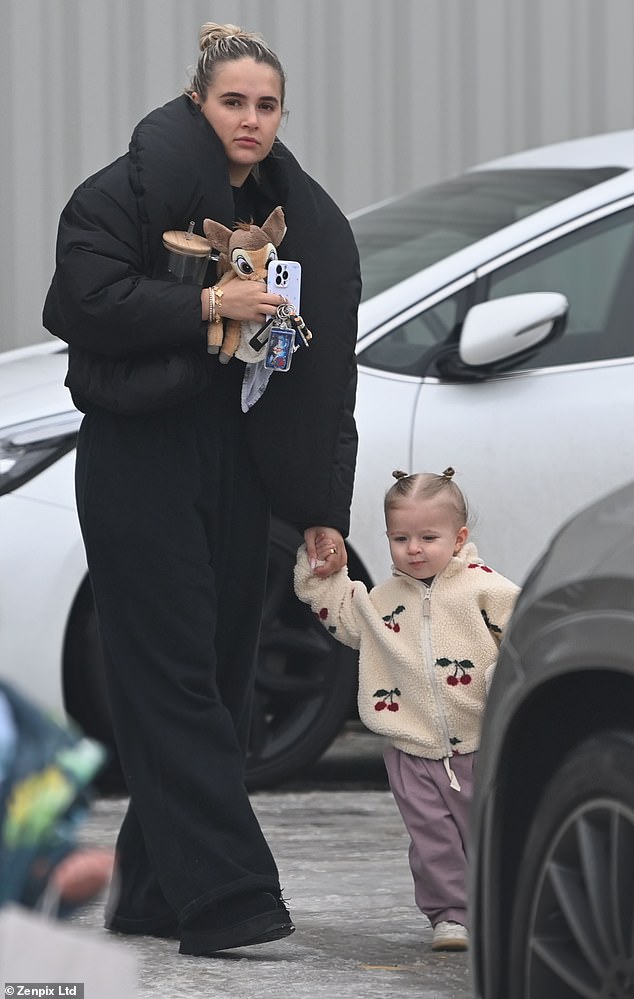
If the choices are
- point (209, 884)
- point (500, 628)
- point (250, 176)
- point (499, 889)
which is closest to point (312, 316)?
point (250, 176)

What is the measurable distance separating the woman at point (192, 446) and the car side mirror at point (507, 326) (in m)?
1.50

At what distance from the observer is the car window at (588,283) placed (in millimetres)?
5602

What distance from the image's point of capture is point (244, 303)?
3646 millimetres

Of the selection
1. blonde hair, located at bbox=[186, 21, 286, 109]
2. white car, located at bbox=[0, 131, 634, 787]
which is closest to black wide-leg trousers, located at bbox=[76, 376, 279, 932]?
blonde hair, located at bbox=[186, 21, 286, 109]

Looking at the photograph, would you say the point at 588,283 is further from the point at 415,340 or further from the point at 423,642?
the point at 423,642

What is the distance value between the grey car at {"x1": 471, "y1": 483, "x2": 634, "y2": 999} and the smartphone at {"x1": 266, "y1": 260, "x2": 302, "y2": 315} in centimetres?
97

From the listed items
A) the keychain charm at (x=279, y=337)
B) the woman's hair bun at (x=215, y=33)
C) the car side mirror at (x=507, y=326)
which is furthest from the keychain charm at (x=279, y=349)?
the car side mirror at (x=507, y=326)


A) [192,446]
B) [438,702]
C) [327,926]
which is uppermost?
[192,446]

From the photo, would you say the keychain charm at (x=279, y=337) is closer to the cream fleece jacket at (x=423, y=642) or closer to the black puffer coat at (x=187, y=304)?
the black puffer coat at (x=187, y=304)

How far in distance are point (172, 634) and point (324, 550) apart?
36 cm

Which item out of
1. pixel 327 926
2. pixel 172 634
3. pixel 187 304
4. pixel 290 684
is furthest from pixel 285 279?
pixel 290 684

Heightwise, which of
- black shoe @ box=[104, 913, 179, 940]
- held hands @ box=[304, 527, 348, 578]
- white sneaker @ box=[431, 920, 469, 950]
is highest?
held hands @ box=[304, 527, 348, 578]

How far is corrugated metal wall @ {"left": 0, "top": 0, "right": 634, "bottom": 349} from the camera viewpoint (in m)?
8.41

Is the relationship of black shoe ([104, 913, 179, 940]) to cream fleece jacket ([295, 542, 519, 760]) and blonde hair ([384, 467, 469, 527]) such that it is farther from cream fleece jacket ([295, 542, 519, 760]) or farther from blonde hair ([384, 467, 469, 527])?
blonde hair ([384, 467, 469, 527])
